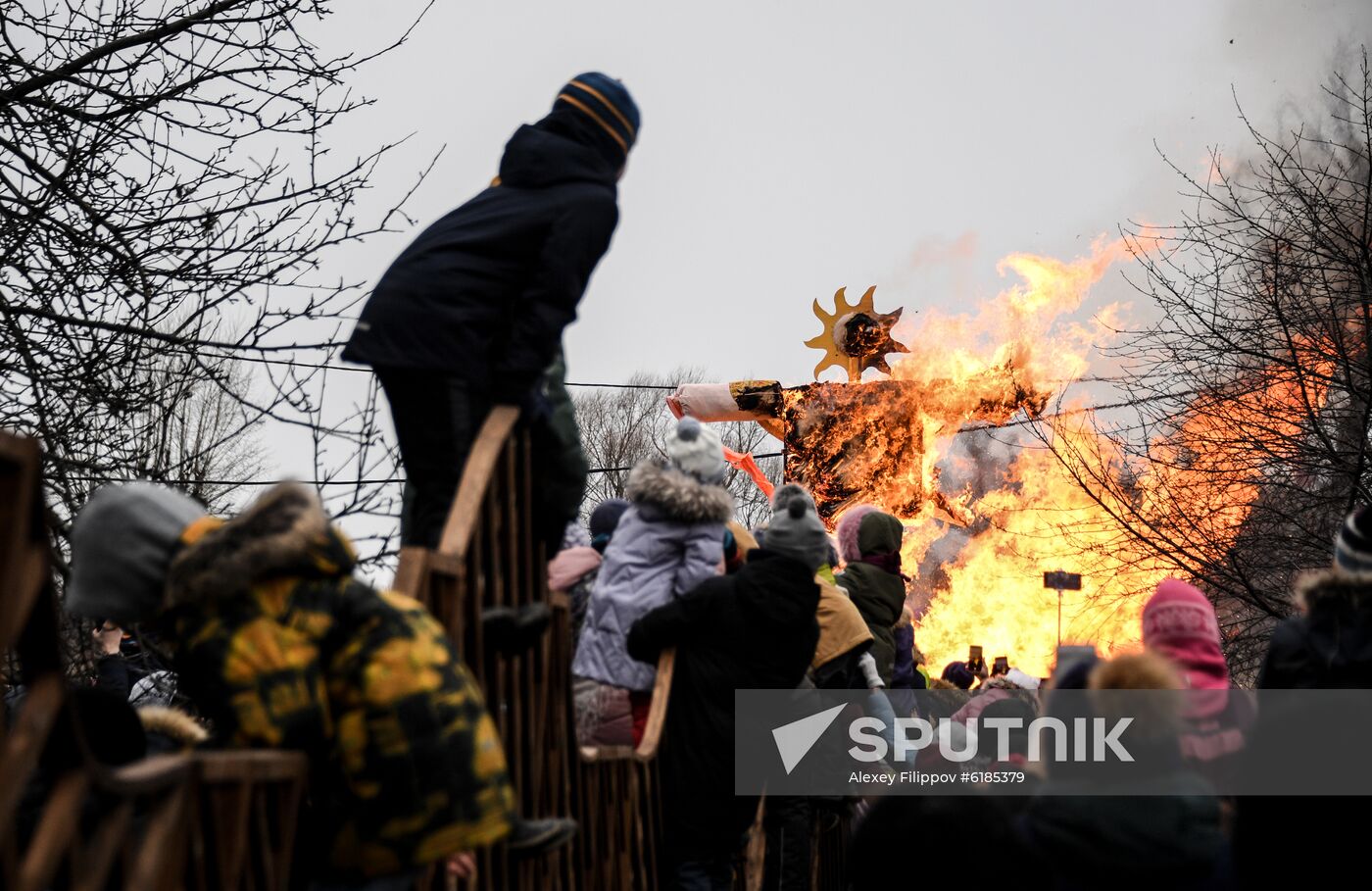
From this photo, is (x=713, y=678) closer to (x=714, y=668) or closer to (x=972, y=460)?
(x=714, y=668)

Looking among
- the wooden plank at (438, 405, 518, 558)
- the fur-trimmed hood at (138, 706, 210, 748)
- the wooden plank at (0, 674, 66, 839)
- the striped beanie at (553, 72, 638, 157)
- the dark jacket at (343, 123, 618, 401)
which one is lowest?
the fur-trimmed hood at (138, 706, 210, 748)

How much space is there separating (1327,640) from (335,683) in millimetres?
2555

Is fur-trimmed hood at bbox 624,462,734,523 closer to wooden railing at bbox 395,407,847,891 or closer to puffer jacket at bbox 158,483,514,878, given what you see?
wooden railing at bbox 395,407,847,891

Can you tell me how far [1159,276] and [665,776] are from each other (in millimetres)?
9003

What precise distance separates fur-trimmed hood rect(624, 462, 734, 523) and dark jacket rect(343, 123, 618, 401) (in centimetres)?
159

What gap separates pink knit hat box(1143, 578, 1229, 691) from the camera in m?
4.38

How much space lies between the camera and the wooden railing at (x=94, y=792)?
7.73ft

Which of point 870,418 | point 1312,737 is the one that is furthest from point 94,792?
point 870,418

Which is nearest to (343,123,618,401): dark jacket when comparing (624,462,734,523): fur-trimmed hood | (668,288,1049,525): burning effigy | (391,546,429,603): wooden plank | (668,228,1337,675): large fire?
(391,546,429,603): wooden plank

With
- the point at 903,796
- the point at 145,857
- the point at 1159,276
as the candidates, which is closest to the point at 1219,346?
the point at 1159,276

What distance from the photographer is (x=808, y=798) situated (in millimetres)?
7195

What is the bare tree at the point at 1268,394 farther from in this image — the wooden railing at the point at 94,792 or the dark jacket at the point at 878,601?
the wooden railing at the point at 94,792

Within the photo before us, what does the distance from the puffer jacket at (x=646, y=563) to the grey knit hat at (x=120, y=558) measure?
307 centimetres

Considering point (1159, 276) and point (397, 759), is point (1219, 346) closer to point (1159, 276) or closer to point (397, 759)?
point (1159, 276)
